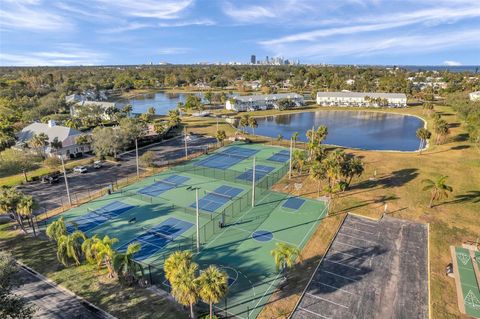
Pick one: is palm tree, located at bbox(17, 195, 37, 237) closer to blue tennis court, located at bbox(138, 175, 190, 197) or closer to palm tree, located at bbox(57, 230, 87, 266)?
palm tree, located at bbox(57, 230, 87, 266)

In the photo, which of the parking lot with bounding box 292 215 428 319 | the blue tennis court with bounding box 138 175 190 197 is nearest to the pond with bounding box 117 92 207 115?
the blue tennis court with bounding box 138 175 190 197

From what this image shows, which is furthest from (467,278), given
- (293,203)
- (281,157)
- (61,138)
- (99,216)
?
(61,138)

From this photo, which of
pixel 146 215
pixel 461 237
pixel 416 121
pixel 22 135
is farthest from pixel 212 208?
pixel 416 121

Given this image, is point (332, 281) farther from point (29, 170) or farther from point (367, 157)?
point (29, 170)

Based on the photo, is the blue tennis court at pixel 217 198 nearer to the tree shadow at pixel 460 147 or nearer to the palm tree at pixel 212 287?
the palm tree at pixel 212 287

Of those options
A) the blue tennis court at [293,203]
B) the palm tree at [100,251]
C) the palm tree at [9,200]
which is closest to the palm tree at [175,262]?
the palm tree at [100,251]
